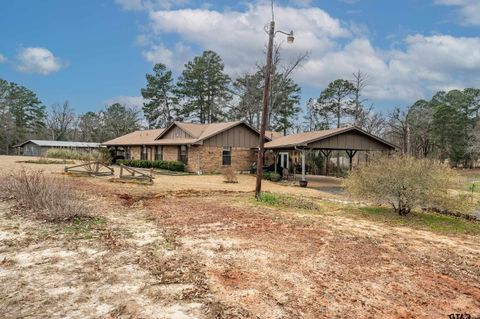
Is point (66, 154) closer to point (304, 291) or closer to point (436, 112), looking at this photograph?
point (304, 291)

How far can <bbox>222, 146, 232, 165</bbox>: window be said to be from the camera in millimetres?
27959

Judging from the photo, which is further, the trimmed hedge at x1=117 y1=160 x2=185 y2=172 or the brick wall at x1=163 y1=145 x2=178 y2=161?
the brick wall at x1=163 y1=145 x2=178 y2=161

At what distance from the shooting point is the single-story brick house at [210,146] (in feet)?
88.5

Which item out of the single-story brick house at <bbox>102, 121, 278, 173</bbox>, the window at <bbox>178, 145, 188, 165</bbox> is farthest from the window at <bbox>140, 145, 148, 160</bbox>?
the window at <bbox>178, 145, 188, 165</bbox>

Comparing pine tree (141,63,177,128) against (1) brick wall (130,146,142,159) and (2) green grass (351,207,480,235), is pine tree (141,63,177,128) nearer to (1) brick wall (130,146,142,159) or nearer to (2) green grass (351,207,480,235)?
(1) brick wall (130,146,142,159)

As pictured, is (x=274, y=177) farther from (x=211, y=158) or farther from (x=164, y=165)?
(x=164, y=165)

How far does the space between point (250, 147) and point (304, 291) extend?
24.6m

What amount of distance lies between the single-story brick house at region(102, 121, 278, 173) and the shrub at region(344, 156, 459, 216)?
16423mm

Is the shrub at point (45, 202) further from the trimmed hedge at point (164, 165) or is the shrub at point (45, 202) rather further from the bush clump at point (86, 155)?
the bush clump at point (86, 155)

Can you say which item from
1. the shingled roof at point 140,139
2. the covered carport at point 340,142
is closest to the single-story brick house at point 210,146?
the shingled roof at point 140,139

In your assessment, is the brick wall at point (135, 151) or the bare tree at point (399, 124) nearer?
the brick wall at point (135, 151)

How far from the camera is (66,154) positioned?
138 ft

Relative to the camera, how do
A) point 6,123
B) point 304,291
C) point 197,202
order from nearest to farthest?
point 304,291 < point 197,202 < point 6,123

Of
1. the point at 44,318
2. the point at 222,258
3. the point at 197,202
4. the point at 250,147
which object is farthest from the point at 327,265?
the point at 250,147
